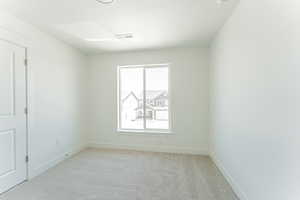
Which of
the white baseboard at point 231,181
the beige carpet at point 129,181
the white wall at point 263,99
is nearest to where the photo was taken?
the white wall at point 263,99

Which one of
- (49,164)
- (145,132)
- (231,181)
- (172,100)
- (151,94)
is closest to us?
(231,181)

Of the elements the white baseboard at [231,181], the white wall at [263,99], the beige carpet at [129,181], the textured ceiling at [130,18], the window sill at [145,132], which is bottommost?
the beige carpet at [129,181]

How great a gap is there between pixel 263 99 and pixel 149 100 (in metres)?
2.95

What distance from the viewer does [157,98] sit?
428 cm

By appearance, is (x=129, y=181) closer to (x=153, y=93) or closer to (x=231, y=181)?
(x=231, y=181)

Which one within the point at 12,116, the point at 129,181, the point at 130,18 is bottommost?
the point at 129,181

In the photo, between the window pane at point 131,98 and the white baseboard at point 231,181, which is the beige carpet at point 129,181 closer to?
the white baseboard at point 231,181

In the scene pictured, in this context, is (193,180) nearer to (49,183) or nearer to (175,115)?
(175,115)

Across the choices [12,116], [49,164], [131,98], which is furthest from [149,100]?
[12,116]

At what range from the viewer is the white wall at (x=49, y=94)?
273cm

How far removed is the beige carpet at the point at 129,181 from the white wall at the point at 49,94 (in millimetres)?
357

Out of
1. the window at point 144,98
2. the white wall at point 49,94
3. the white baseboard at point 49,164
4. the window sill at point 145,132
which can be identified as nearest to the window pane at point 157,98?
the window at point 144,98

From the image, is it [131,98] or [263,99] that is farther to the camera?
[131,98]

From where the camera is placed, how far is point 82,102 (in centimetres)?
427
